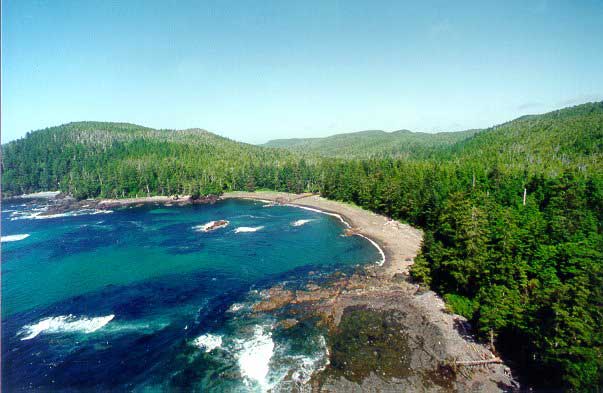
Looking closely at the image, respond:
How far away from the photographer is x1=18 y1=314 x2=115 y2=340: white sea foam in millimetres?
35562

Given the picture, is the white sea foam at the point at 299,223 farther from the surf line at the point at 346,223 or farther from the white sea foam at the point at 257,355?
the white sea foam at the point at 257,355

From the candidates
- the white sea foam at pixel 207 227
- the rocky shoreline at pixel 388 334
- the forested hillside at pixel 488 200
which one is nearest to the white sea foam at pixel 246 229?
the white sea foam at pixel 207 227

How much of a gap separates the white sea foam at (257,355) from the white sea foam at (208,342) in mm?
1907

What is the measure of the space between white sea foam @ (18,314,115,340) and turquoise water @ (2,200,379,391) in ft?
0.37

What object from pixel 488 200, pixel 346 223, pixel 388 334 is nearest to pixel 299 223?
pixel 346 223

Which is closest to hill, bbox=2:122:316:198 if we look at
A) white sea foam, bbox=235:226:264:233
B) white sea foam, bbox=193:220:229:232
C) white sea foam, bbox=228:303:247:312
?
white sea foam, bbox=193:220:229:232

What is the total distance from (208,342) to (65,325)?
695 inches

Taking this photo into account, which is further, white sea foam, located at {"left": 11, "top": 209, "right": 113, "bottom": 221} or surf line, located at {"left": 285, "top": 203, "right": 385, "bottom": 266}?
white sea foam, located at {"left": 11, "top": 209, "right": 113, "bottom": 221}

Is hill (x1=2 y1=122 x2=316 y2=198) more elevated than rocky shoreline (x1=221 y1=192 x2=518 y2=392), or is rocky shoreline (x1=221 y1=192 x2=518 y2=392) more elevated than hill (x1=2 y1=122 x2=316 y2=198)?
hill (x1=2 y1=122 x2=316 y2=198)

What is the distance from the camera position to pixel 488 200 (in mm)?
53438

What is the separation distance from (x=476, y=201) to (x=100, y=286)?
5752 cm

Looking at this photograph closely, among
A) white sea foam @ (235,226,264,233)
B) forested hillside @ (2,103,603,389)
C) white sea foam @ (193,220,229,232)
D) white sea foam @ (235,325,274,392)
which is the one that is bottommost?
white sea foam @ (235,325,274,392)

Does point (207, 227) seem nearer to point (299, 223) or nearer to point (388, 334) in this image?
point (299, 223)

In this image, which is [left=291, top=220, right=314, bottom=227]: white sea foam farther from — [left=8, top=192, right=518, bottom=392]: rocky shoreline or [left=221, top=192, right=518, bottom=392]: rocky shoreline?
[left=221, top=192, right=518, bottom=392]: rocky shoreline
